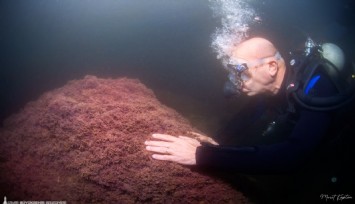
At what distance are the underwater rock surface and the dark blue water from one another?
3.68 m

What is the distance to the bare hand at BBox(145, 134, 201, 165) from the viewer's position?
104 inches

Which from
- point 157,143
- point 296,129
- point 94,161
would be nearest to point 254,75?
point 296,129

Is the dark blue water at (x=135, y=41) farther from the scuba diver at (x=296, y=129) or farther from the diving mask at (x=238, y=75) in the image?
the scuba diver at (x=296, y=129)

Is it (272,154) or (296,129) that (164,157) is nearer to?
(272,154)

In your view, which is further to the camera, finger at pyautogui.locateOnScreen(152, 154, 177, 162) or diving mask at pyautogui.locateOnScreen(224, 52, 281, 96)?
diving mask at pyautogui.locateOnScreen(224, 52, 281, 96)

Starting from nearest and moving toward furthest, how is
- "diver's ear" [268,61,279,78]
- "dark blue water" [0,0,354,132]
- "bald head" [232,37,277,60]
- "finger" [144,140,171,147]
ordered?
"finger" [144,140,171,147] → "diver's ear" [268,61,279,78] → "bald head" [232,37,277,60] → "dark blue water" [0,0,354,132]

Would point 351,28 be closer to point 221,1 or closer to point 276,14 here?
point 276,14

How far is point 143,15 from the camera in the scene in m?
7.08

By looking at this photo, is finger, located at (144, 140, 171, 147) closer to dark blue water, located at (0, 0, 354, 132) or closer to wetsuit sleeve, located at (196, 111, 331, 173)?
wetsuit sleeve, located at (196, 111, 331, 173)

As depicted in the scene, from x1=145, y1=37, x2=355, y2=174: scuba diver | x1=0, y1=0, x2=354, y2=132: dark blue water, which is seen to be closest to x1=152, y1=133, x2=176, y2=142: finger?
x1=145, y1=37, x2=355, y2=174: scuba diver

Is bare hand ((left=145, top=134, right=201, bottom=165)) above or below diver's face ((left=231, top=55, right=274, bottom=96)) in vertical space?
below

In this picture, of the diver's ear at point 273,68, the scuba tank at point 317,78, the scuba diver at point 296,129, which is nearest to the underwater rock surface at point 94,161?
the scuba diver at point 296,129

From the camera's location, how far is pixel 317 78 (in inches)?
112

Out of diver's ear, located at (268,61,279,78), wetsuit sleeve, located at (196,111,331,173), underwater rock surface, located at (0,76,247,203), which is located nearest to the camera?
underwater rock surface, located at (0,76,247,203)
